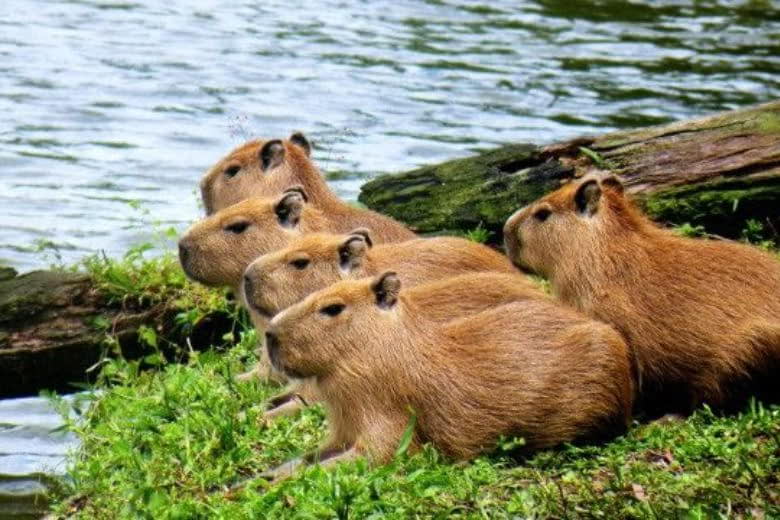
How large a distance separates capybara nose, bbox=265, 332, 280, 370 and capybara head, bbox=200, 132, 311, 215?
2123 millimetres

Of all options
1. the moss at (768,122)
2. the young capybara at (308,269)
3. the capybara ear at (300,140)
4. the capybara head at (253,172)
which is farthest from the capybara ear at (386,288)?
the moss at (768,122)

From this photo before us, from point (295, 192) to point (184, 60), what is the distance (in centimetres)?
806

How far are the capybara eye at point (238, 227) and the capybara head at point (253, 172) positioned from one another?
2.45 ft

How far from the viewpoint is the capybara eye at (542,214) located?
21.0 ft

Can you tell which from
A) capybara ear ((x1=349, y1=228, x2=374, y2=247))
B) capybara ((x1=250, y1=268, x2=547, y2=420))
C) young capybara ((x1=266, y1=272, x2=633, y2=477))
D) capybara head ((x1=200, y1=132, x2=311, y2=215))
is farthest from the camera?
capybara head ((x1=200, y1=132, x2=311, y2=215))

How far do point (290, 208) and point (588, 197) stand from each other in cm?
144

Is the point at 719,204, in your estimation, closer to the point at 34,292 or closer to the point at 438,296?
the point at 438,296

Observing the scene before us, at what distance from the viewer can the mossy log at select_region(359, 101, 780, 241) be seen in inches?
303

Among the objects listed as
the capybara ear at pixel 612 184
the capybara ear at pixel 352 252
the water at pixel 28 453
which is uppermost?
the capybara ear at pixel 612 184

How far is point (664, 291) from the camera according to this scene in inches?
235

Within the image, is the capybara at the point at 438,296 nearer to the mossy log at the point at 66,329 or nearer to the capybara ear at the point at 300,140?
the mossy log at the point at 66,329

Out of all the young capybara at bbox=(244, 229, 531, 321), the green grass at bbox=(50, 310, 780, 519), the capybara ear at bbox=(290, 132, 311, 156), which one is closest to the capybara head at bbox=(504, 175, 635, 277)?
the young capybara at bbox=(244, 229, 531, 321)

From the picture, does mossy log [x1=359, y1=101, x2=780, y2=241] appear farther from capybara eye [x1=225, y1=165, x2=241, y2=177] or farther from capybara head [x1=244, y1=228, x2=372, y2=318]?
capybara head [x1=244, y1=228, x2=372, y2=318]

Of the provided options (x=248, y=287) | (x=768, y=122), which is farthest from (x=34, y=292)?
(x=768, y=122)
